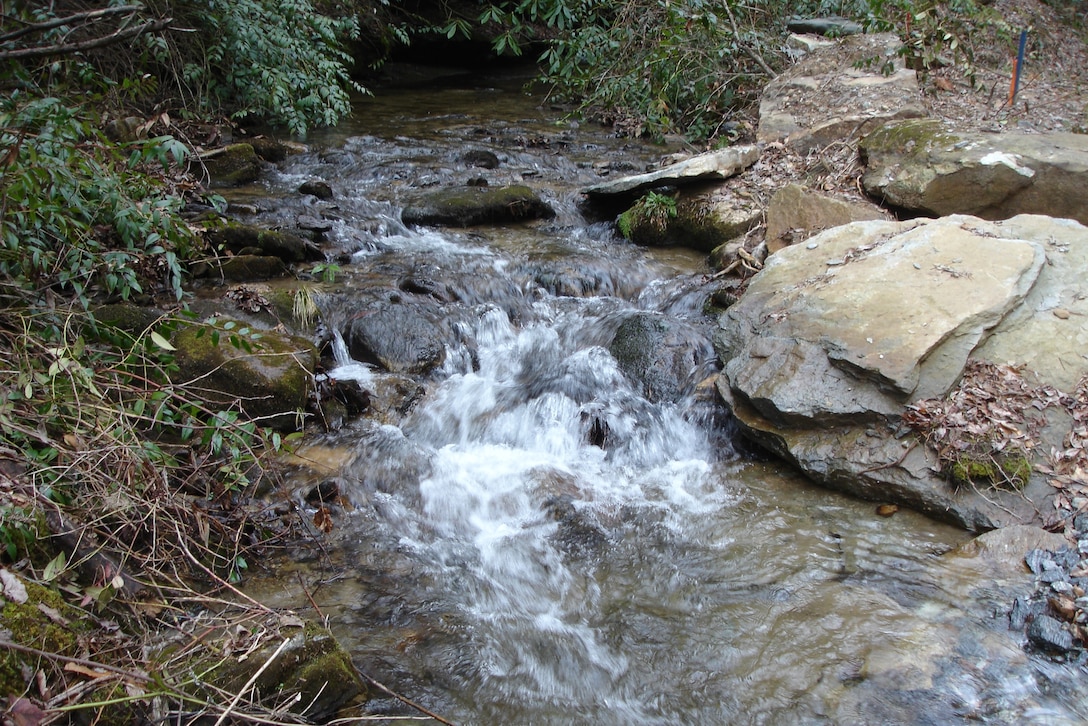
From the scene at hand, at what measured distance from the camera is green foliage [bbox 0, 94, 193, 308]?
12.7ft

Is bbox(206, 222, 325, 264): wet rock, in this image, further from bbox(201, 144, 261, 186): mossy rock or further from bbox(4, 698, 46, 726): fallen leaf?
bbox(4, 698, 46, 726): fallen leaf

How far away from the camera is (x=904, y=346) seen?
188 inches

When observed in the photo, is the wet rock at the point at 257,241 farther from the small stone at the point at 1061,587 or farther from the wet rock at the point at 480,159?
the small stone at the point at 1061,587

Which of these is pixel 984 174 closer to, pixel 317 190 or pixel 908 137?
pixel 908 137

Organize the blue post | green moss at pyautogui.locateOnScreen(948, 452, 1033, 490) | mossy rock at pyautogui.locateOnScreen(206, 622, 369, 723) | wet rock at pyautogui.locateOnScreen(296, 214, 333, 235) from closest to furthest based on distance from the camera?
mossy rock at pyautogui.locateOnScreen(206, 622, 369, 723) < green moss at pyautogui.locateOnScreen(948, 452, 1033, 490) < wet rock at pyautogui.locateOnScreen(296, 214, 333, 235) < the blue post

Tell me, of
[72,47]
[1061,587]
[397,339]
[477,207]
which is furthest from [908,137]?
[72,47]

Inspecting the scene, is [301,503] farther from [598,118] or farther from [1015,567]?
[598,118]

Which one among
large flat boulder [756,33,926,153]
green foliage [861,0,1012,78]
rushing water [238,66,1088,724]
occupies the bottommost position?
rushing water [238,66,1088,724]

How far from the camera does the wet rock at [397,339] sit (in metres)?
5.96

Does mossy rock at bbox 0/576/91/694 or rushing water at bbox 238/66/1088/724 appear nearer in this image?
mossy rock at bbox 0/576/91/694

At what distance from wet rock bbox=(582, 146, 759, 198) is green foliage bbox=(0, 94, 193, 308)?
511 cm

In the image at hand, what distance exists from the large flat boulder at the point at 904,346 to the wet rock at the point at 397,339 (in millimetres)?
2435

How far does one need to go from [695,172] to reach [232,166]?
570 centimetres

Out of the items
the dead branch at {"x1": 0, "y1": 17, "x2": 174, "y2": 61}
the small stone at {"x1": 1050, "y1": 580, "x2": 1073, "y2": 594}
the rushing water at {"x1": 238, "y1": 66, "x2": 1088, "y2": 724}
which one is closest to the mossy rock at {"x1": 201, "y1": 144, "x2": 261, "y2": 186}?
the rushing water at {"x1": 238, "y1": 66, "x2": 1088, "y2": 724}
